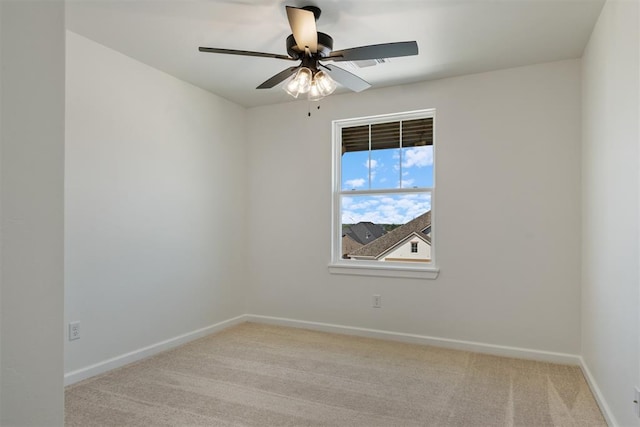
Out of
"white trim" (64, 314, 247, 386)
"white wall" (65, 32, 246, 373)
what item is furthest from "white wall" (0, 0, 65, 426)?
"white trim" (64, 314, 247, 386)

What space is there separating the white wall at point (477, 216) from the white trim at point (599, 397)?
1.04ft

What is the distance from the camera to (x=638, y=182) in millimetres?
1807

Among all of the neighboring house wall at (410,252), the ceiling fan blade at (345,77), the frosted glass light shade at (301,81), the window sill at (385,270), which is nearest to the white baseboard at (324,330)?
the window sill at (385,270)

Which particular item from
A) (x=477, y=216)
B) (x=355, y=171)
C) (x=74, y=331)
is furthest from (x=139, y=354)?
(x=477, y=216)

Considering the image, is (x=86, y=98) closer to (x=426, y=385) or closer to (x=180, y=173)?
(x=180, y=173)

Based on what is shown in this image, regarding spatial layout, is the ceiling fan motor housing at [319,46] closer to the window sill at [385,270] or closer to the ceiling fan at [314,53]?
the ceiling fan at [314,53]

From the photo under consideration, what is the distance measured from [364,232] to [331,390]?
183cm

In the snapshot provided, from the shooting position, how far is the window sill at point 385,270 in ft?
12.3

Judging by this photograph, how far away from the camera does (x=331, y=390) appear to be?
106 inches

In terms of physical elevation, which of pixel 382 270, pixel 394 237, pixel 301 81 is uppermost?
pixel 301 81

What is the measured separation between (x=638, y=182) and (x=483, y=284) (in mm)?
Answer: 1891

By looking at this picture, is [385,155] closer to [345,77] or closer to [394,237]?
[394,237]

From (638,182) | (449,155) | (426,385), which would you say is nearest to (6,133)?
(638,182)

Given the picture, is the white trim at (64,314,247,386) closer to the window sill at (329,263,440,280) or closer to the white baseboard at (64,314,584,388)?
the white baseboard at (64,314,584,388)
